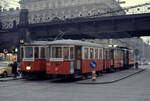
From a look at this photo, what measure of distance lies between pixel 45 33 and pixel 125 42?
6536 cm

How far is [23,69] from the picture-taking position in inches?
843

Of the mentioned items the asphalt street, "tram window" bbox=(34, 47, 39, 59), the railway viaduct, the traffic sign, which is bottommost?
the asphalt street

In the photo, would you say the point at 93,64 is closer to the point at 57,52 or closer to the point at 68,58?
the point at 68,58

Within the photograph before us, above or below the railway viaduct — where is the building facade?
above

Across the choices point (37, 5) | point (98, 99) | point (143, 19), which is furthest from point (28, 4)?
point (98, 99)

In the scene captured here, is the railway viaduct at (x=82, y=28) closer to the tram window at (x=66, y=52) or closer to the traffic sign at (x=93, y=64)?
the tram window at (x=66, y=52)

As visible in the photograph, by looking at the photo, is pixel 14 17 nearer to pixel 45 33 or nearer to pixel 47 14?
pixel 47 14

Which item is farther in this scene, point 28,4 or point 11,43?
point 28,4

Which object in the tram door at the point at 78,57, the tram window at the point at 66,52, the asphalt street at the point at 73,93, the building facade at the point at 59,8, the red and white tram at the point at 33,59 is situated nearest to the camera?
the asphalt street at the point at 73,93

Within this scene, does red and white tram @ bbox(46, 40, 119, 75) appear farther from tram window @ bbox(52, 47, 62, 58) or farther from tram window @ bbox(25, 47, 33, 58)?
tram window @ bbox(25, 47, 33, 58)

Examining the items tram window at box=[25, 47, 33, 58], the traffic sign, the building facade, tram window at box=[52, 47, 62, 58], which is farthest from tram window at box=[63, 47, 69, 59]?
the building facade

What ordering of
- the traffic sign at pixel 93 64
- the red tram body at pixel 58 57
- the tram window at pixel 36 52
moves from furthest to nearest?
the tram window at pixel 36 52, the traffic sign at pixel 93 64, the red tram body at pixel 58 57

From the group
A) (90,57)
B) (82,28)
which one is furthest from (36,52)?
(82,28)

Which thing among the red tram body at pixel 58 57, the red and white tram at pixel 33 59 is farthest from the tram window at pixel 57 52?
the red and white tram at pixel 33 59
